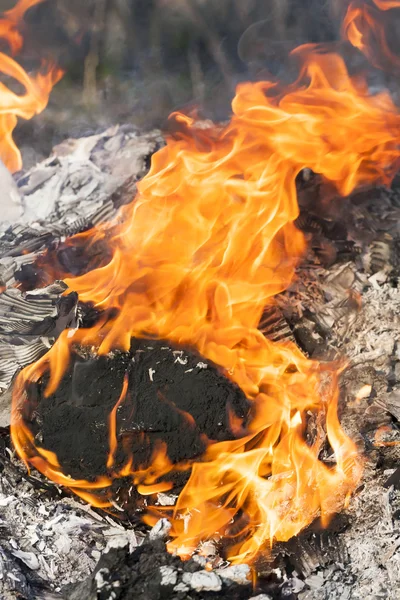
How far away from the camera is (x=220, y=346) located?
10.0ft

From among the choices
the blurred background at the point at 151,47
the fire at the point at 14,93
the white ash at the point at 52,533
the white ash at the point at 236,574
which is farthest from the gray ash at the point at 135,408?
the blurred background at the point at 151,47

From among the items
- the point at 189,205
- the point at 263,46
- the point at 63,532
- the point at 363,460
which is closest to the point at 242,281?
the point at 189,205

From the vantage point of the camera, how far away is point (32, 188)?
437 centimetres

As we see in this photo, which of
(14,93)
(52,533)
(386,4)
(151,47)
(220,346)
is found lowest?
(52,533)

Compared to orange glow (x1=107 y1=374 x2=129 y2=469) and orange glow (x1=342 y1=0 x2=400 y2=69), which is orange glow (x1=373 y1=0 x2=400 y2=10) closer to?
orange glow (x1=342 y1=0 x2=400 y2=69)

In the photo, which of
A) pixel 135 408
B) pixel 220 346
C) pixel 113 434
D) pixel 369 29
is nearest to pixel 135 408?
pixel 135 408

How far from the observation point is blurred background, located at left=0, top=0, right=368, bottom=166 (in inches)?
209

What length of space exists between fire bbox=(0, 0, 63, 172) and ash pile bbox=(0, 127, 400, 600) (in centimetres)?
36

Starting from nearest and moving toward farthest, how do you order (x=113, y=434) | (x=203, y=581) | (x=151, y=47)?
(x=203, y=581)
(x=113, y=434)
(x=151, y=47)

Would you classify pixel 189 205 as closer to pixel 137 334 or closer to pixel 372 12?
pixel 137 334

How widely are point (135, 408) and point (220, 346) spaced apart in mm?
Answer: 543

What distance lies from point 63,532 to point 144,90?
4.11m

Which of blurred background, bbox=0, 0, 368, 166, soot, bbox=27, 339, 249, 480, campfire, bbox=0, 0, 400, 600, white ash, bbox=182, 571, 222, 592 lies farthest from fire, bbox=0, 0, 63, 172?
white ash, bbox=182, 571, 222, 592

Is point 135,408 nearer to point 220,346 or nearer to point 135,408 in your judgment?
point 135,408
